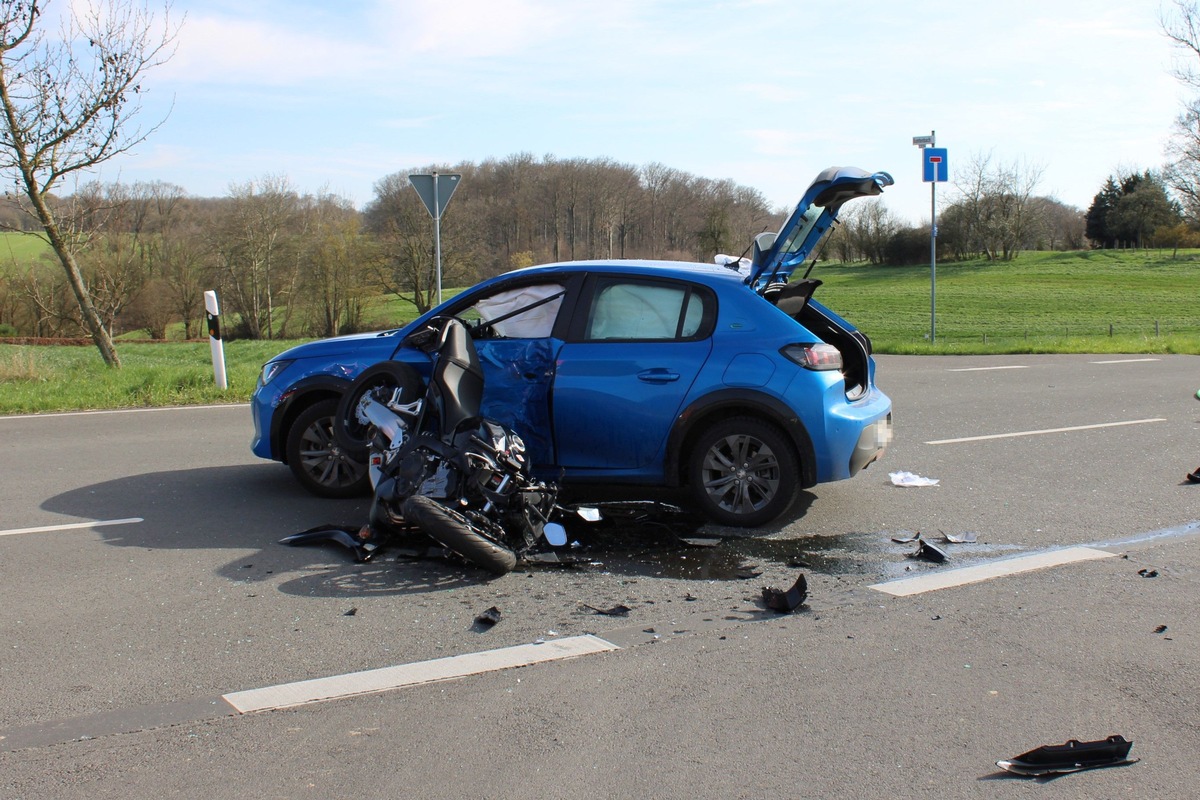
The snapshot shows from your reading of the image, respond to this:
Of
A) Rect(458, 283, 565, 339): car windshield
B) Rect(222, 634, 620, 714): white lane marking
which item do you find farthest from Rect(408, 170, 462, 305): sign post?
Rect(222, 634, 620, 714): white lane marking

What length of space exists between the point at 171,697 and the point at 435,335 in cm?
331

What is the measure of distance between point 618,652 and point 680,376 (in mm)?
2473

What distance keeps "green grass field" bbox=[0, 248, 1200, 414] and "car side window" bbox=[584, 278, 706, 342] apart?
26.2ft

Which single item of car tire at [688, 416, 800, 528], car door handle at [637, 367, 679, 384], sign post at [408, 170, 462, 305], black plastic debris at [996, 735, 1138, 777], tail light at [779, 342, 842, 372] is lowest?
black plastic debris at [996, 735, 1138, 777]

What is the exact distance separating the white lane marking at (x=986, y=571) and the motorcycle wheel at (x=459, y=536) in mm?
2005

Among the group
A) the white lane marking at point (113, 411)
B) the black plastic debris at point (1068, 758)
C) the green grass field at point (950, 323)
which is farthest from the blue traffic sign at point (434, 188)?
the black plastic debris at point (1068, 758)

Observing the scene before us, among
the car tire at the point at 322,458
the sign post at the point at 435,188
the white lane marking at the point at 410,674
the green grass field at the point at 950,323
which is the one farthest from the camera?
the sign post at the point at 435,188

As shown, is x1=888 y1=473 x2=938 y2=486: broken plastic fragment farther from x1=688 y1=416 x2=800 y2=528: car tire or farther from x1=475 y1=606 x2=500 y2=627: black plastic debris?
x1=475 y1=606 x2=500 y2=627: black plastic debris

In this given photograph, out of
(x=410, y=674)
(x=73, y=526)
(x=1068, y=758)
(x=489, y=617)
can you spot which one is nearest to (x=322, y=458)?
(x=73, y=526)

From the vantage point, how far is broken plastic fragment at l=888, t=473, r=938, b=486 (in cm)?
788

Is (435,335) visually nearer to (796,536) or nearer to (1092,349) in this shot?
(796,536)

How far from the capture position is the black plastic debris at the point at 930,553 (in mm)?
5781

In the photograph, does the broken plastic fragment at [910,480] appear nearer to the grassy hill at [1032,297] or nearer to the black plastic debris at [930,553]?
the black plastic debris at [930,553]

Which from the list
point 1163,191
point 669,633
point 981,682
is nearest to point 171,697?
point 669,633
